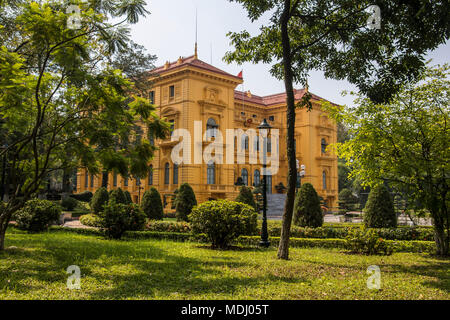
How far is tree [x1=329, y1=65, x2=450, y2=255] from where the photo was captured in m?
9.65

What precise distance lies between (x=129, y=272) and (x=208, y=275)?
1.51 meters

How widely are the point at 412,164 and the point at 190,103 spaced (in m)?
23.9

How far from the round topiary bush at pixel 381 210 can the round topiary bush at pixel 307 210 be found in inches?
80.2

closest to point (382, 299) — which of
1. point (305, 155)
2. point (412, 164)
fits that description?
point (412, 164)

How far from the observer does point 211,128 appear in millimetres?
33219

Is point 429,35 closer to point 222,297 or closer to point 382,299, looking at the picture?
point 382,299

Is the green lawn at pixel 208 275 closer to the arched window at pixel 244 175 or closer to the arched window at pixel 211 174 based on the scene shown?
the arched window at pixel 211 174

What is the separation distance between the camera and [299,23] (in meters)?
10.6

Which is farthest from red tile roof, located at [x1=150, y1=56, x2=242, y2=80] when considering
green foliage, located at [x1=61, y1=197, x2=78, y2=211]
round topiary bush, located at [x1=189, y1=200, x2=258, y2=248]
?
round topiary bush, located at [x1=189, y1=200, x2=258, y2=248]

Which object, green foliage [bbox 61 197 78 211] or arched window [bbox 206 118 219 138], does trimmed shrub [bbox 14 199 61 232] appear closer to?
green foliage [bbox 61 197 78 211]

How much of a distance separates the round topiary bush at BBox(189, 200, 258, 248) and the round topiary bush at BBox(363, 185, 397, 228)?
21.0 ft

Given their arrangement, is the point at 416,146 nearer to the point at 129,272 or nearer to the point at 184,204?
the point at 129,272

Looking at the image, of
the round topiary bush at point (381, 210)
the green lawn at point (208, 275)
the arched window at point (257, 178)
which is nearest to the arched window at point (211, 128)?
the arched window at point (257, 178)

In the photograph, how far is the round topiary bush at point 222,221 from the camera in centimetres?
1093
